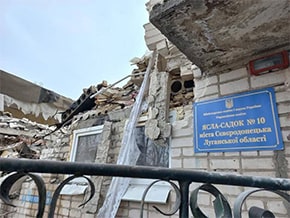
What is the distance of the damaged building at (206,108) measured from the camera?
1566 millimetres

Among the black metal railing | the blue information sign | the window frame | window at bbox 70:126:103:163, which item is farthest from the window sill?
the black metal railing

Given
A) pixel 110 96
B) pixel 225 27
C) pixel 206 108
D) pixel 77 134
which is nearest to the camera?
pixel 225 27

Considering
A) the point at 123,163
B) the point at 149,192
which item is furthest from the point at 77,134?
the point at 149,192

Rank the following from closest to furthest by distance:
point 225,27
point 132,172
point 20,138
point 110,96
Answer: point 132,172, point 225,27, point 110,96, point 20,138

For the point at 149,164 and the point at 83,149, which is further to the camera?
the point at 83,149

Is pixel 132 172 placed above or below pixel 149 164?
below

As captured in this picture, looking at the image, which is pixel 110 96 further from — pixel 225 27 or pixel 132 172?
pixel 132 172

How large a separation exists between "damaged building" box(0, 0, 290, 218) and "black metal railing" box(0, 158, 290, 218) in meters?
0.10

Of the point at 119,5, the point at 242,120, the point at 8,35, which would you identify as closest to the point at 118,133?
the point at 242,120

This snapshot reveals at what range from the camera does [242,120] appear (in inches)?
75.2

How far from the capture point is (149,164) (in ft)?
9.34

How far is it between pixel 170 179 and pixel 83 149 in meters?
3.35

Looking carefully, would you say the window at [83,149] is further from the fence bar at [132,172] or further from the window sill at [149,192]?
the fence bar at [132,172]

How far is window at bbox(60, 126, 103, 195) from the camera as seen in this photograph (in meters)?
3.43
